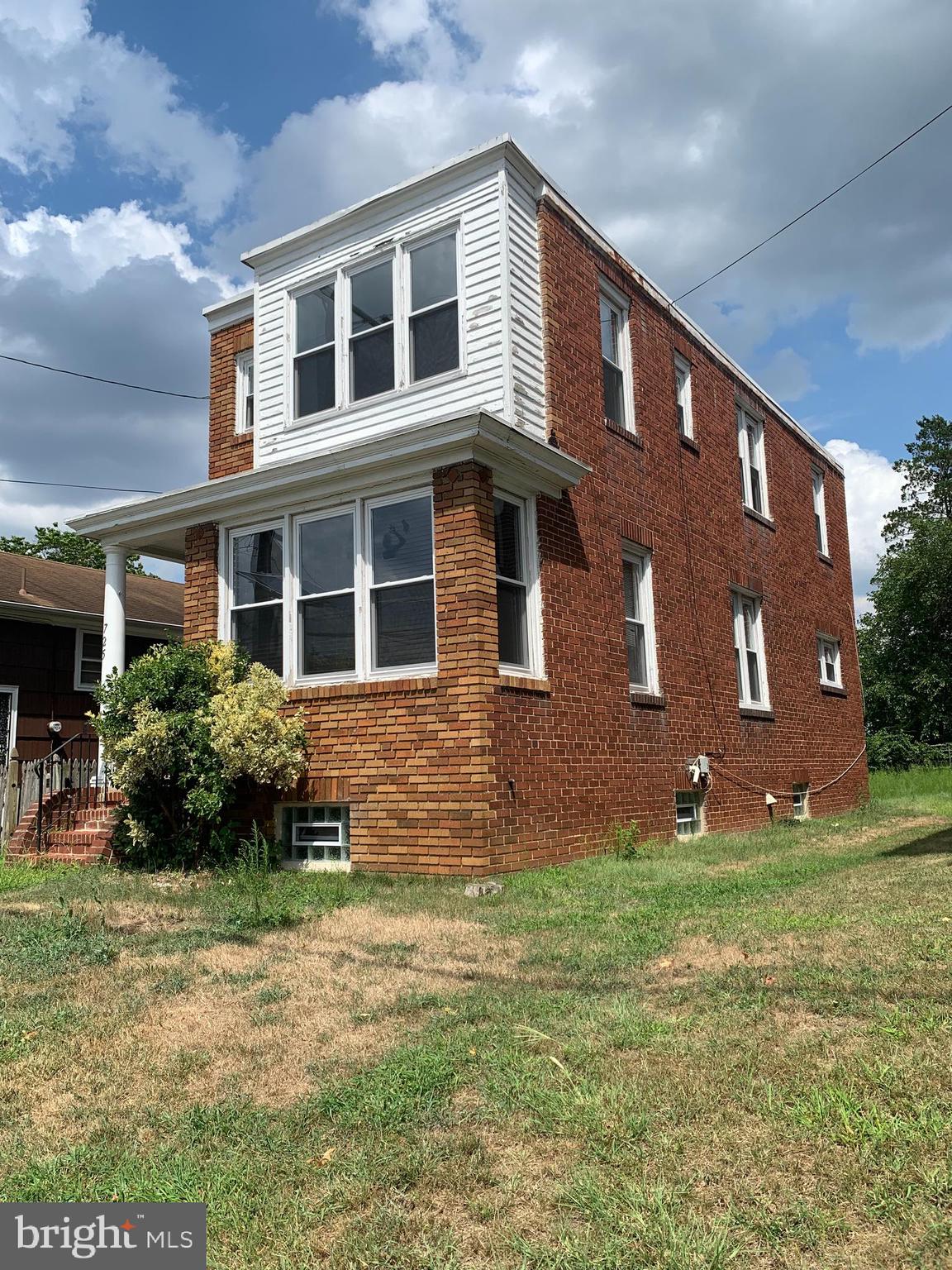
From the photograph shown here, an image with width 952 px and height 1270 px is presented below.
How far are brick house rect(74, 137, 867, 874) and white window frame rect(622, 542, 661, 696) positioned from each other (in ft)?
0.12

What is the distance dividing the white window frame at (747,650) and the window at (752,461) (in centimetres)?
162

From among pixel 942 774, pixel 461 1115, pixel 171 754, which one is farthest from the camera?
pixel 942 774

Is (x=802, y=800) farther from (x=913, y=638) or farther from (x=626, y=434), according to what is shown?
(x=913, y=638)

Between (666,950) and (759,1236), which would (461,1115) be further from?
(666,950)

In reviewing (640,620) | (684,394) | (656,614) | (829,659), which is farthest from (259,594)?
(829,659)

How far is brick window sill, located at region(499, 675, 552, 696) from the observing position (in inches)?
352

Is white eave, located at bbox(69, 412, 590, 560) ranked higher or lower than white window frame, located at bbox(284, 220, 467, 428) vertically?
lower

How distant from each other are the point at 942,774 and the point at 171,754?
19.4 m

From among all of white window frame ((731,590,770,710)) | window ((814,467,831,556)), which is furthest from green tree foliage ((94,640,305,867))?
window ((814,467,831,556))

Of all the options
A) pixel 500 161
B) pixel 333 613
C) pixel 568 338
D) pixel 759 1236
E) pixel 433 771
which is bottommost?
pixel 759 1236

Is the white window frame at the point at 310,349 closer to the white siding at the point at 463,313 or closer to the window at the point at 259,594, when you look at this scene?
the white siding at the point at 463,313

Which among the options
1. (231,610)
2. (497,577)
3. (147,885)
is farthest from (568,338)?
(147,885)

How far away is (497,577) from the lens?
9273mm

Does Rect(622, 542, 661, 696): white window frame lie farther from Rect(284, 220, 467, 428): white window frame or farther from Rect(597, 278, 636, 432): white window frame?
Rect(284, 220, 467, 428): white window frame
